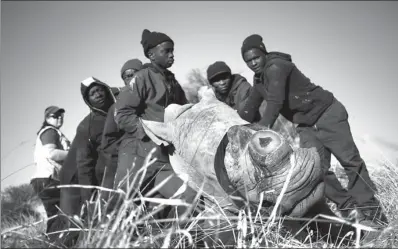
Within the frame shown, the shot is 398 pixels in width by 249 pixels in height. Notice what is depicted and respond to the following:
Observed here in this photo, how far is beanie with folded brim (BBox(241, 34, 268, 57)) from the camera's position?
385cm

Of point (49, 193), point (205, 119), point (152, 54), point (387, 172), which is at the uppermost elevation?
point (152, 54)

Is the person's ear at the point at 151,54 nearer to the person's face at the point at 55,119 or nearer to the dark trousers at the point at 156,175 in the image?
the dark trousers at the point at 156,175

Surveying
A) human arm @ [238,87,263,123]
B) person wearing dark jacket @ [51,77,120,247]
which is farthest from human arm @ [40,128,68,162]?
human arm @ [238,87,263,123]

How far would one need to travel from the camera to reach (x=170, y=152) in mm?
3209

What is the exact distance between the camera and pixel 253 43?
12.6 feet

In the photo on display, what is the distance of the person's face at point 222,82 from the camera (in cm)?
471

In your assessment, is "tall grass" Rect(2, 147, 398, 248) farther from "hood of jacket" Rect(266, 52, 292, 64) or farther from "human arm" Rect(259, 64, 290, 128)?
"hood of jacket" Rect(266, 52, 292, 64)

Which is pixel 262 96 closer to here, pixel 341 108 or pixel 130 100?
pixel 341 108

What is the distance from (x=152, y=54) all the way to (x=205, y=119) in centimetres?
126

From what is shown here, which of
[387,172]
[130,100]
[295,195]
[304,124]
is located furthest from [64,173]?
[387,172]

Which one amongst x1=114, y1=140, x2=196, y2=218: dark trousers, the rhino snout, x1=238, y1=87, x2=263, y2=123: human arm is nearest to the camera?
the rhino snout

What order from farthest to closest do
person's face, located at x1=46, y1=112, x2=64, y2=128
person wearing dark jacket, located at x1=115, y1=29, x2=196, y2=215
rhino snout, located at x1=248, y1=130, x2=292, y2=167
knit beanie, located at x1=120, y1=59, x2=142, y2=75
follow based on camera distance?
person's face, located at x1=46, y1=112, x2=64, y2=128, knit beanie, located at x1=120, y1=59, x2=142, y2=75, person wearing dark jacket, located at x1=115, y1=29, x2=196, y2=215, rhino snout, located at x1=248, y1=130, x2=292, y2=167

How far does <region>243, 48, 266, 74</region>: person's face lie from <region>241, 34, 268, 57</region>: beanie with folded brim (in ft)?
0.10

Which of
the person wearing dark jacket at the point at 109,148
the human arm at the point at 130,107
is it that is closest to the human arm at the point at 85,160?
the person wearing dark jacket at the point at 109,148
